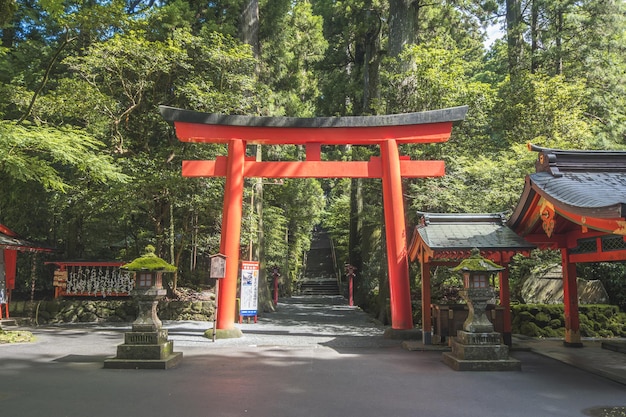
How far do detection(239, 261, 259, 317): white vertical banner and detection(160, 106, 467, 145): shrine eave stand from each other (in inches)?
137

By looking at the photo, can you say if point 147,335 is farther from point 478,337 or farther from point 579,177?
point 579,177

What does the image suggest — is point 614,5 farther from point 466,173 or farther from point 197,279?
point 197,279

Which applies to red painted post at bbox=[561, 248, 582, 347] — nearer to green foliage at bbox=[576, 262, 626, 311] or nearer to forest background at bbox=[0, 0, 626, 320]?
forest background at bbox=[0, 0, 626, 320]

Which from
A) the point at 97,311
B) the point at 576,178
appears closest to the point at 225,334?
the point at 97,311

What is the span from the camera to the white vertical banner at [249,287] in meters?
12.1

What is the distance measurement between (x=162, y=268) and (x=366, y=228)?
1383 centimetres

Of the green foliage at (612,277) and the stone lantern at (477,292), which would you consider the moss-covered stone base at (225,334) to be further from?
the green foliage at (612,277)

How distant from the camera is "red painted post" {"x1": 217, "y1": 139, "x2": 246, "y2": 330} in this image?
33.8ft

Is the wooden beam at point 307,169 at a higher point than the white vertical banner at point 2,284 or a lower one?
higher

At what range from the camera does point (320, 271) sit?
35.6 m

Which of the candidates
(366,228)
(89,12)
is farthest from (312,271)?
(89,12)

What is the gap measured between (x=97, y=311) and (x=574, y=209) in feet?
43.5

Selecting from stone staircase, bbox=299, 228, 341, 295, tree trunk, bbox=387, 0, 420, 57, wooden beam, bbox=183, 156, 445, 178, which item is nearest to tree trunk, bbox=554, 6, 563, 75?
tree trunk, bbox=387, 0, 420, 57

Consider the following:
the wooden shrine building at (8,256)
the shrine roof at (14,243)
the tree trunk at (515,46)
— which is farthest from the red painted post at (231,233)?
the tree trunk at (515,46)
